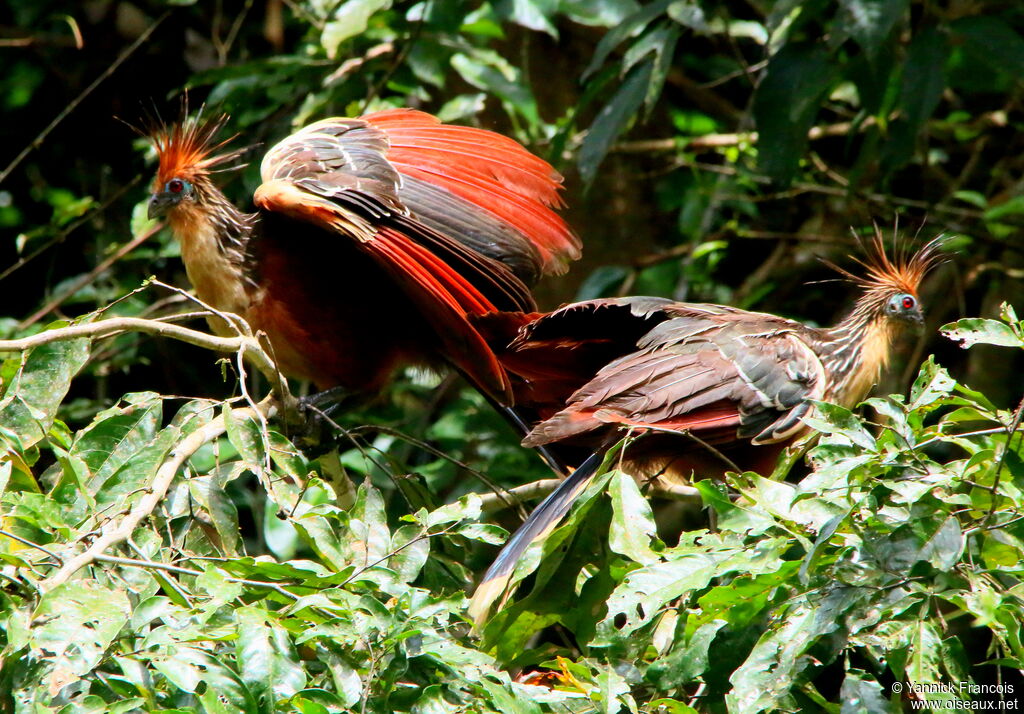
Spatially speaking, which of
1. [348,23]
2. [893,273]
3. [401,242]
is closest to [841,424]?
[401,242]

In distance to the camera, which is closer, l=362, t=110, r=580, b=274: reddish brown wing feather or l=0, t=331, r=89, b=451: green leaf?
l=0, t=331, r=89, b=451: green leaf

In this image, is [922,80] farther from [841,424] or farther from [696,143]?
[841,424]

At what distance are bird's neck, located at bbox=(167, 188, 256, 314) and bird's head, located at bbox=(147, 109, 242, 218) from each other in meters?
0.03

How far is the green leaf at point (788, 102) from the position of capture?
3.79 meters

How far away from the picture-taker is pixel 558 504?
2861 mm

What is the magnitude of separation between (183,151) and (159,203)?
217 mm

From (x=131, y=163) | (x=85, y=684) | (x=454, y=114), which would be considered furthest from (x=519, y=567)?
(x=131, y=163)

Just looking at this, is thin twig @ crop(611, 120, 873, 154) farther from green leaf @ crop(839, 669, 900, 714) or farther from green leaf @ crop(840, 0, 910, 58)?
green leaf @ crop(839, 669, 900, 714)

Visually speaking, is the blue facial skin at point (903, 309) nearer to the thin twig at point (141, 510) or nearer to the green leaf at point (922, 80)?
the green leaf at point (922, 80)

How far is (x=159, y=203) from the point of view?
148 inches

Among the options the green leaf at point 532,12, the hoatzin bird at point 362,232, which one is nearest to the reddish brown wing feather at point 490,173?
the hoatzin bird at point 362,232

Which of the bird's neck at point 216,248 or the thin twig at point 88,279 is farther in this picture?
the thin twig at point 88,279

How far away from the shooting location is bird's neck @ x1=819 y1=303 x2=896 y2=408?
3439mm

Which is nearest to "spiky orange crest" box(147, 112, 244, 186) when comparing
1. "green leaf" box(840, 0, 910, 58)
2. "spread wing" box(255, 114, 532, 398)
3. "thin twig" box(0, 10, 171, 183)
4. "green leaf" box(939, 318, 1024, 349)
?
"spread wing" box(255, 114, 532, 398)
